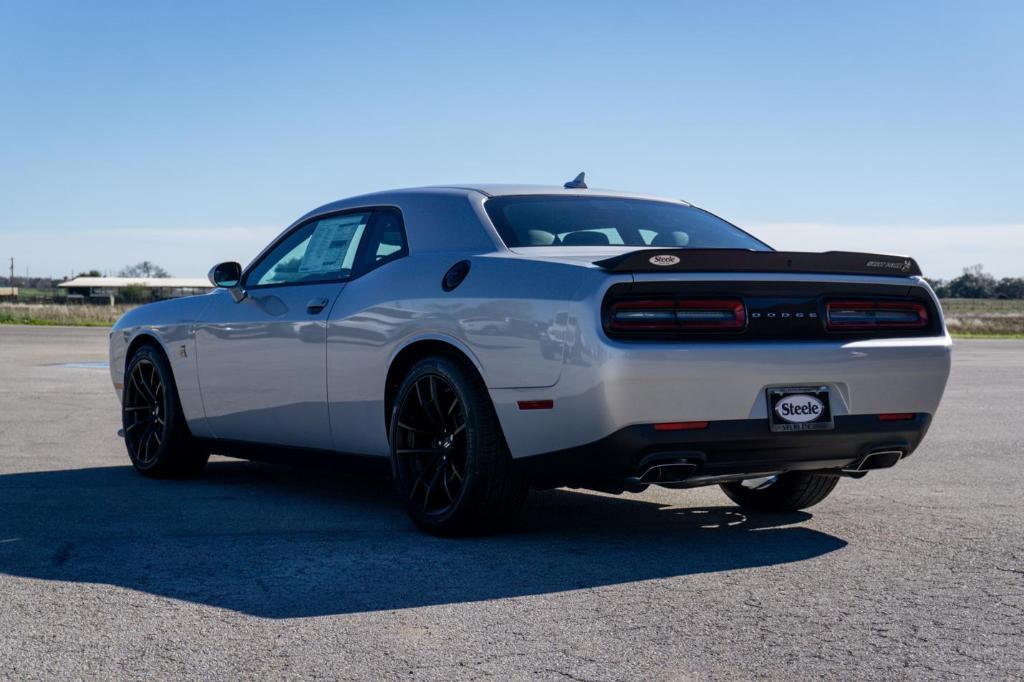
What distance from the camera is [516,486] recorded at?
211 inches

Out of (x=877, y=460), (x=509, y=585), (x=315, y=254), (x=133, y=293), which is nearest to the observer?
(x=509, y=585)

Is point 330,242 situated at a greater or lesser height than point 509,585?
greater

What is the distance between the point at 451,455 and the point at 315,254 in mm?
1729

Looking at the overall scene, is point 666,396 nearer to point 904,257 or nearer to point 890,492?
point 904,257

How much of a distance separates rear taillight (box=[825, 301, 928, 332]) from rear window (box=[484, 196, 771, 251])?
71cm

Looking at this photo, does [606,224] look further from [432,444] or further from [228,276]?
[228,276]

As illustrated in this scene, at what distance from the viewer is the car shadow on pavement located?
455cm

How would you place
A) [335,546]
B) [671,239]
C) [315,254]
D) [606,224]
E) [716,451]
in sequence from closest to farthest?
[716,451] < [335,546] < [606,224] < [671,239] < [315,254]

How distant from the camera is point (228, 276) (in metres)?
7.23

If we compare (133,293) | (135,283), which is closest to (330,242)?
(133,293)

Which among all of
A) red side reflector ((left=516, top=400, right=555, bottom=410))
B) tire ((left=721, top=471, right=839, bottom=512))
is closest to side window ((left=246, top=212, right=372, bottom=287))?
red side reflector ((left=516, top=400, right=555, bottom=410))

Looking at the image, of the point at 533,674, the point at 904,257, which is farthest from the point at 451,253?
the point at 533,674

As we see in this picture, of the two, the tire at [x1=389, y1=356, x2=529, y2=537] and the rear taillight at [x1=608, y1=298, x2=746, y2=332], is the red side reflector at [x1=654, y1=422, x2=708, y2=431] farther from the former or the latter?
the tire at [x1=389, y1=356, x2=529, y2=537]

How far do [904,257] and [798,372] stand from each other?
822mm
